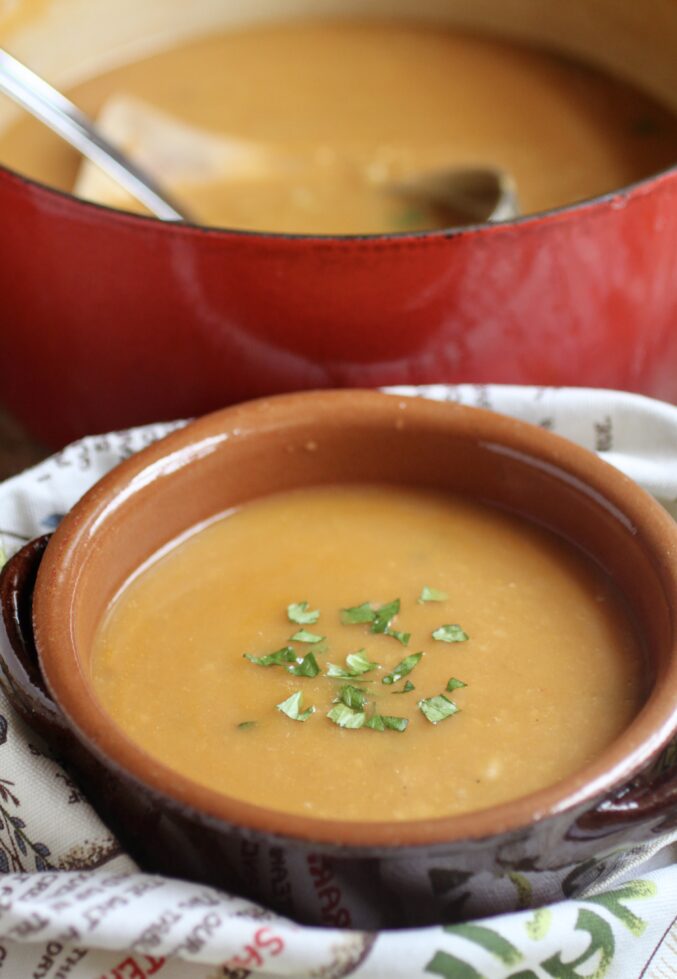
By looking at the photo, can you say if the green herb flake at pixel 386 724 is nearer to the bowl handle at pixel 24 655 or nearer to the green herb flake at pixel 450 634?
the green herb flake at pixel 450 634

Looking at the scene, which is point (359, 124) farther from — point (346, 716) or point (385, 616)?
point (346, 716)

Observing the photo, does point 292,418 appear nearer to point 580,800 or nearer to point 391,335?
point 391,335

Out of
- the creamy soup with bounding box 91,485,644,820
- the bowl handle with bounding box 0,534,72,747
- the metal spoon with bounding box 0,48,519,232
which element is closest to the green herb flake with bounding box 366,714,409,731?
the creamy soup with bounding box 91,485,644,820

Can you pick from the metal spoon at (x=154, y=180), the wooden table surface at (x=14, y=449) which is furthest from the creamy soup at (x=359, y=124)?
the wooden table surface at (x=14, y=449)

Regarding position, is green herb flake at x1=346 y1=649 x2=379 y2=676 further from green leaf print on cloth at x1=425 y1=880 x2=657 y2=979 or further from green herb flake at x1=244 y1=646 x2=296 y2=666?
green leaf print on cloth at x1=425 y1=880 x2=657 y2=979

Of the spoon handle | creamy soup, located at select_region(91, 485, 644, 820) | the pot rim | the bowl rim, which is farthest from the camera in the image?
the spoon handle

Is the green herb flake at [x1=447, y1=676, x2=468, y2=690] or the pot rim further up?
the pot rim
